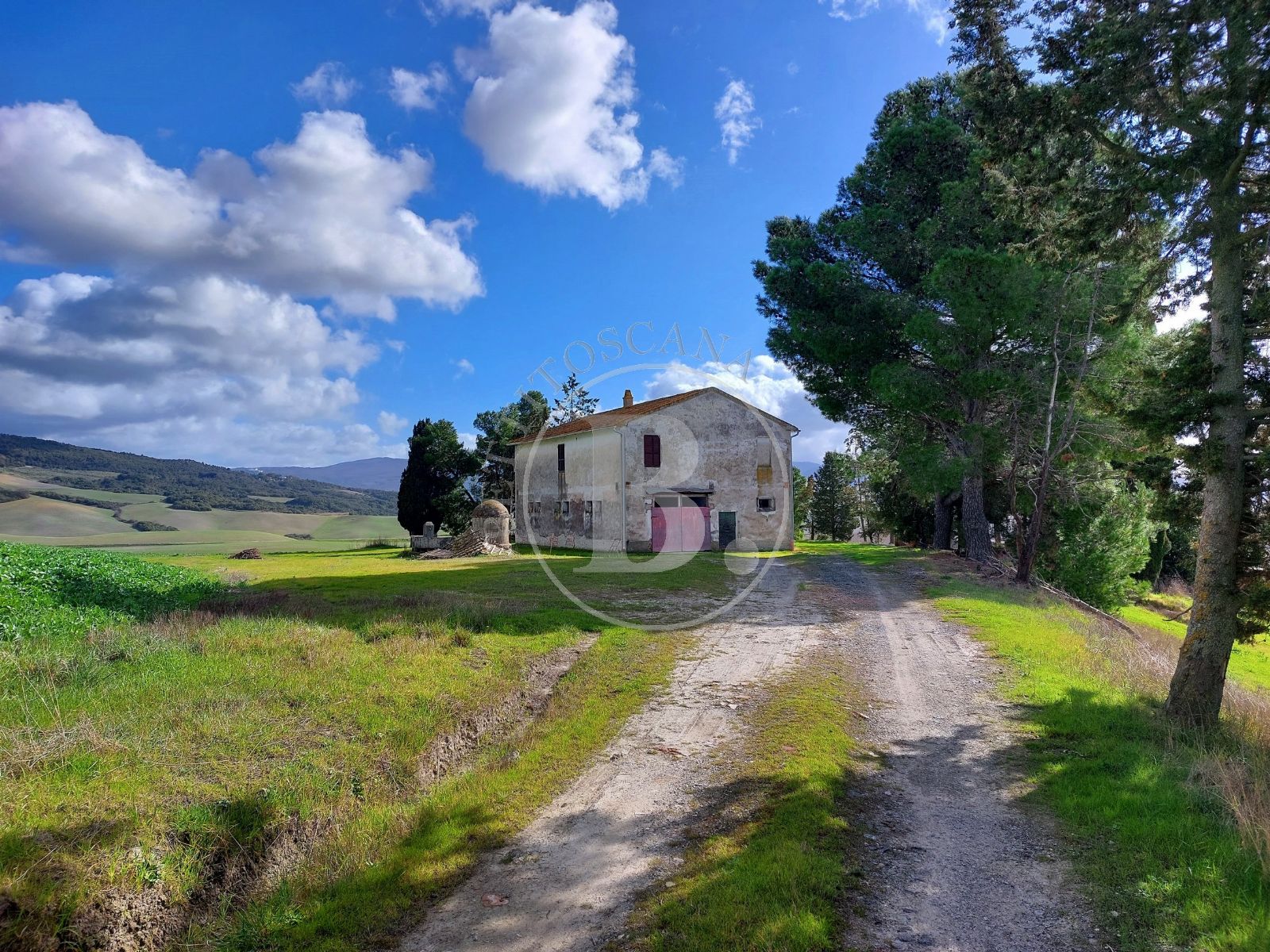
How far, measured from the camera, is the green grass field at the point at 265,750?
468cm

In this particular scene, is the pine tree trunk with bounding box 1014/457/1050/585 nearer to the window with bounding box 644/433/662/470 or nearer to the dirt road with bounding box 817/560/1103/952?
the dirt road with bounding box 817/560/1103/952

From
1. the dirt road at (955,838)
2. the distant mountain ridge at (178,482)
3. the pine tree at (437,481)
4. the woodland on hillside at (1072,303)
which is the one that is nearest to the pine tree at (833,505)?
the woodland on hillside at (1072,303)

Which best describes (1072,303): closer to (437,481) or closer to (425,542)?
(425,542)

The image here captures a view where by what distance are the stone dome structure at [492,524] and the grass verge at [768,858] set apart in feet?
84.0

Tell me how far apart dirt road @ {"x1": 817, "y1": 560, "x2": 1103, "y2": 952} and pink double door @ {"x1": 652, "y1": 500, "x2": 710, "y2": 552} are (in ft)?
68.4

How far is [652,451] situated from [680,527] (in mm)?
3953

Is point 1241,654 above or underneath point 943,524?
underneath

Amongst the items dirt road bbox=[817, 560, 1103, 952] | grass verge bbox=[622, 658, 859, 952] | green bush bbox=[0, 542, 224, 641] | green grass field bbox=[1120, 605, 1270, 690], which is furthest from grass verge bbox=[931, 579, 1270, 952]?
green bush bbox=[0, 542, 224, 641]

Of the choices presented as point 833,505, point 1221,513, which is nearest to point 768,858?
point 1221,513

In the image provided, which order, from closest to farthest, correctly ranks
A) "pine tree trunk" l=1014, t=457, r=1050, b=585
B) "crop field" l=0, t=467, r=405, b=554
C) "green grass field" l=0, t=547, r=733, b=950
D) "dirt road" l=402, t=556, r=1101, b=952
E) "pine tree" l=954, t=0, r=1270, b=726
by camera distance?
"dirt road" l=402, t=556, r=1101, b=952, "green grass field" l=0, t=547, r=733, b=950, "pine tree" l=954, t=0, r=1270, b=726, "pine tree trunk" l=1014, t=457, r=1050, b=585, "crop field" l=0, t=467, r=405, b=554

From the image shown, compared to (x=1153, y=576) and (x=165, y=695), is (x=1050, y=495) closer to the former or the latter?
(x=1153, y=576)

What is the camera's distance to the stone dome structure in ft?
105

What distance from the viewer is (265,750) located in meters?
6.38

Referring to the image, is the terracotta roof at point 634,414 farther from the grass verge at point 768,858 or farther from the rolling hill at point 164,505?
the grass verge at point 768,858
